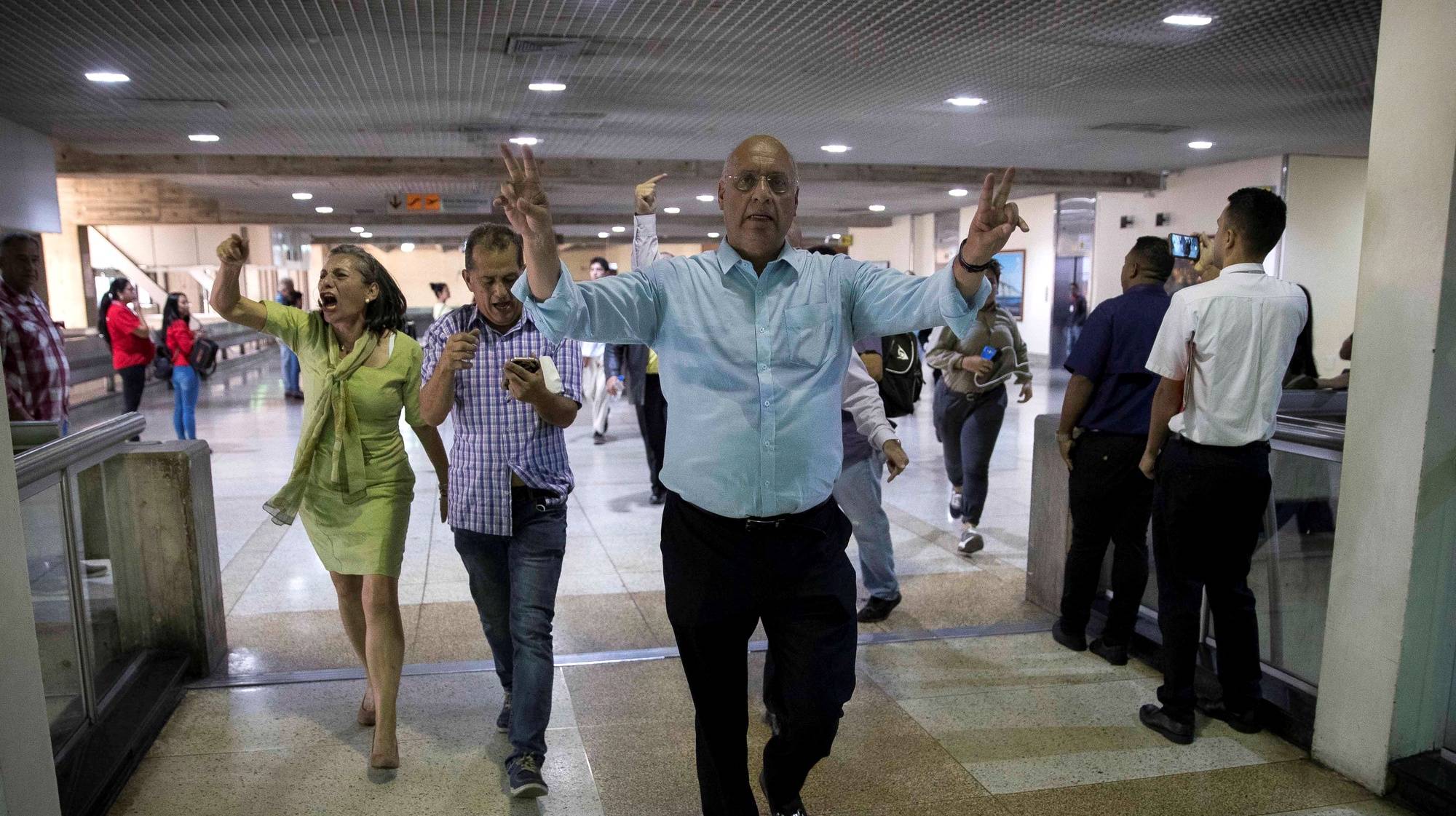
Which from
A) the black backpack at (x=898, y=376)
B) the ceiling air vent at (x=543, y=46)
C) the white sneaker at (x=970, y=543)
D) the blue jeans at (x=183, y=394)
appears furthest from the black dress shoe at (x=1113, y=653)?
the blue jeans at (x=183, y=394)

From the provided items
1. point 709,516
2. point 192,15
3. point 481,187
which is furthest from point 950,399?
point 481,187

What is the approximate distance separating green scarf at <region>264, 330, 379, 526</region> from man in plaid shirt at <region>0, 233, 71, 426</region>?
2.41 meters

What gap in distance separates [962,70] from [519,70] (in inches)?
135

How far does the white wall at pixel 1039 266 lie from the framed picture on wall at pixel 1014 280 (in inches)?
4.4

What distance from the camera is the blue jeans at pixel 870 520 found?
4.36 m

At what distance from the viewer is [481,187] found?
1798 centimetres

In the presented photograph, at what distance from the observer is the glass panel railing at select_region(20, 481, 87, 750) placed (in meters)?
2.97

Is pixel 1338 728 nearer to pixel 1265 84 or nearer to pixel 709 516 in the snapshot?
pixel 709 516

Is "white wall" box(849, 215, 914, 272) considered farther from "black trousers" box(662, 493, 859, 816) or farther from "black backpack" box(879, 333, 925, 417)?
"black trousers" box(662, 493, 859, 816)

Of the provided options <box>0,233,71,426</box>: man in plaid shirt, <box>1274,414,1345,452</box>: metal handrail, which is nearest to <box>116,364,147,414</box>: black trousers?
<box>0,233,71,426</box>: man in plaid shirt

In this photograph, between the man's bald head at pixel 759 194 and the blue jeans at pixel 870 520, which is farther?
the blue jeans at pixel 870 520

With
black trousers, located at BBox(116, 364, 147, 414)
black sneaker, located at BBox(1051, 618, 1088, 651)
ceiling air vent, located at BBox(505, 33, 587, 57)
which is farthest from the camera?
black trousers, located at BBox(116, 364, 147, 414)

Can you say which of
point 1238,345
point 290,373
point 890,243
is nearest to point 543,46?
point 1238,345

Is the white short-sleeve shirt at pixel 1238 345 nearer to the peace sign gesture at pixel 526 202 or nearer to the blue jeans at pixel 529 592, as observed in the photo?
the blue jeans at pixel 529 592
